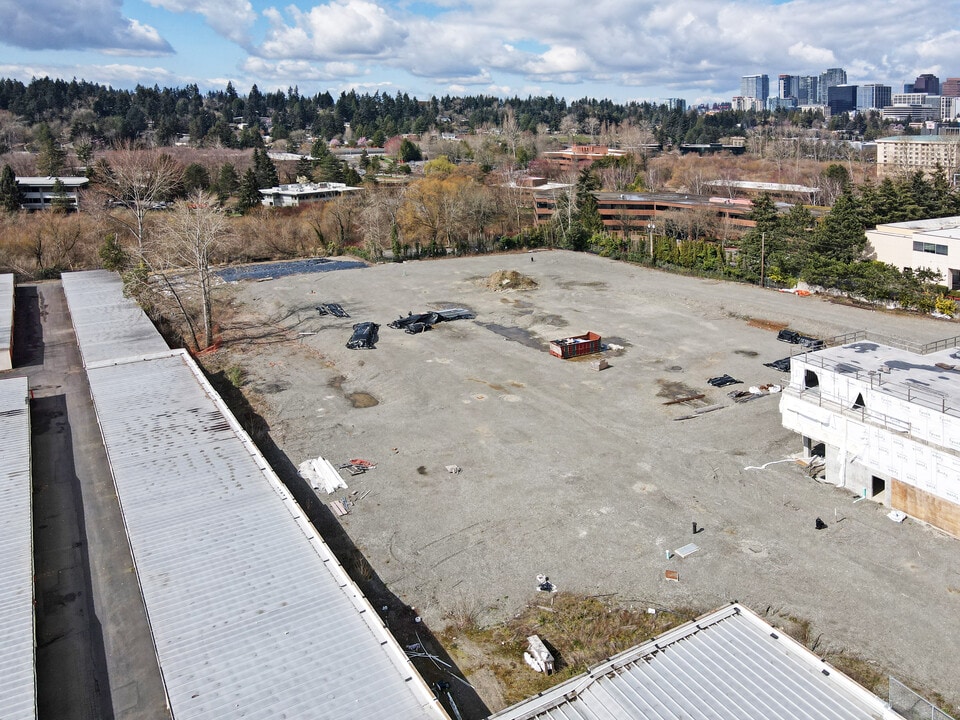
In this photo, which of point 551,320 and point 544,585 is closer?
point 544,585

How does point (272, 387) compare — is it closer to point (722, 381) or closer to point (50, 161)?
point (722, 381)

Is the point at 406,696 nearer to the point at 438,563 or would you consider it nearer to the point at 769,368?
the point at 438,563

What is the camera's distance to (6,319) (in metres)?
35.6

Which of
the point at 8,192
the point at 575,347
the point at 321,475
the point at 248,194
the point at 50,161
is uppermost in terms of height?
the point at 50,161

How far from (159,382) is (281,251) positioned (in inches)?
1430

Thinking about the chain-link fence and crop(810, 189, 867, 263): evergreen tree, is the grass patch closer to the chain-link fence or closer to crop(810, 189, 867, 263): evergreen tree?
the chain-link fence

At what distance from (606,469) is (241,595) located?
11.0m

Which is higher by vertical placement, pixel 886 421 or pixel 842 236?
pixel 842 236

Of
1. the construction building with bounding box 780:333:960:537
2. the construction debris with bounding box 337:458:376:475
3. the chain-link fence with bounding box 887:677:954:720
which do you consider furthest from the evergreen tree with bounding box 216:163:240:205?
the chain-link fence with bounding box 887:677:954:720

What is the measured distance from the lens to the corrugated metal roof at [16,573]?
1143 centimetres

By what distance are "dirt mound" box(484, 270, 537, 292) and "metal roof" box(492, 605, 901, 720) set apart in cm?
3288

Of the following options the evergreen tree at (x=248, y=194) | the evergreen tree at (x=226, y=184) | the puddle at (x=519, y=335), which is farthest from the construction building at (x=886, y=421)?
the evergreen tree at (x=226, y=184)

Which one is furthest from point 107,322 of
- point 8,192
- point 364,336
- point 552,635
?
point 8,192

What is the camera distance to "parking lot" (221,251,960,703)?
593 inches
